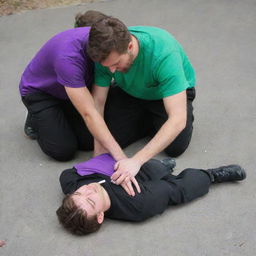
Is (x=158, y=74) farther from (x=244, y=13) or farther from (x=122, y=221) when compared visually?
(x=244, y=13)

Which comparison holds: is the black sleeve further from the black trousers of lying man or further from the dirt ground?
the dirt ground

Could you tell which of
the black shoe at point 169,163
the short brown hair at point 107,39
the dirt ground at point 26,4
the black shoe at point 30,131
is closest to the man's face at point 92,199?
the black shoe at point 169,163

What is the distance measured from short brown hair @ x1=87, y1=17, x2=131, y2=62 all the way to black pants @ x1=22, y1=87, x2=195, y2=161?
69cm

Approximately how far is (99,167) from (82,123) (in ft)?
1.71

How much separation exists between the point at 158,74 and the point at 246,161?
740 mm

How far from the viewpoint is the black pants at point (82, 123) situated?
2500mm

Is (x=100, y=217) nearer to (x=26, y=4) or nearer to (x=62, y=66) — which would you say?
(x=62, y=66)

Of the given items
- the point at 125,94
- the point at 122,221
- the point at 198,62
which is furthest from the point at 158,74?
the point at 198,62

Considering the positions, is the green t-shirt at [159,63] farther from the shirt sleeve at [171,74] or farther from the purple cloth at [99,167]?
the purple cloth at [99,167]

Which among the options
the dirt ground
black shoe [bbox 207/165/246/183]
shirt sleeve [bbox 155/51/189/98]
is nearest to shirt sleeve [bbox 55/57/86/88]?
shirt sleeve [bbox 155/51/189/98]

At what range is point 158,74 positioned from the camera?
212 cm

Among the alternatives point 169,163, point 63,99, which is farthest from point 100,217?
point 63,99

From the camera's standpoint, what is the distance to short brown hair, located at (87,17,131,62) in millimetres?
1834

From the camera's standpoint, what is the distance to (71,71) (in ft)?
7.01
